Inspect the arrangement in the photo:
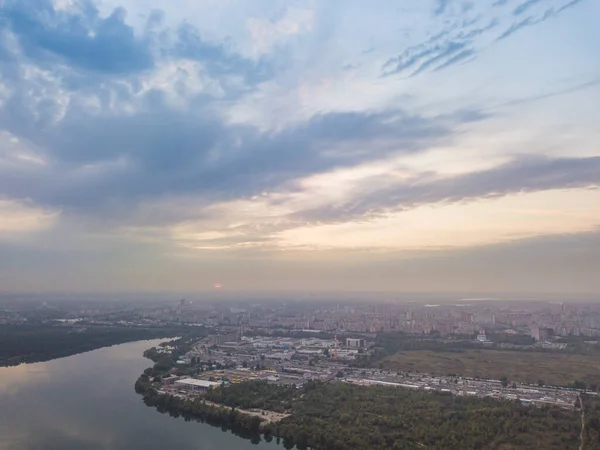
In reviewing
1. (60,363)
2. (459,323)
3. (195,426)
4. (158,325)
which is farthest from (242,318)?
(195,426)

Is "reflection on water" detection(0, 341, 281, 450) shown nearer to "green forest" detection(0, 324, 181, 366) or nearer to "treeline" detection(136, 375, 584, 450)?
"treeline" detection(136, 375, 584, 450)

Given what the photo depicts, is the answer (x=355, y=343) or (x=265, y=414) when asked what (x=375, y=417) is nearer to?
(x=265, y=414)

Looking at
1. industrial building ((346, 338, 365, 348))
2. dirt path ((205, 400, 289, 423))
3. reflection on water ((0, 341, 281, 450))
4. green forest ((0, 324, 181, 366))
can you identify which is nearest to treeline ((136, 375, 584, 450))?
dirt path ((205, 400, 289, 423))

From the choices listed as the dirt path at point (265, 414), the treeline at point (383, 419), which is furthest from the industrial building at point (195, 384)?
the dirt path at point (265, 414)

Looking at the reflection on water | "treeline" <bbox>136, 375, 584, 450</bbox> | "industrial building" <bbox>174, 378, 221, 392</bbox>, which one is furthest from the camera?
"industrial building" <bbox>174, 378, 221, 392</bbox>

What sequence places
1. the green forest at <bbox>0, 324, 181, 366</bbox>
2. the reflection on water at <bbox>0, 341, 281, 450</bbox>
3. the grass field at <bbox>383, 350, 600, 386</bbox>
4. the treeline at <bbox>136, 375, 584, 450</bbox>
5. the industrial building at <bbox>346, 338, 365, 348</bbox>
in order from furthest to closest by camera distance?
1. the industrial building at <bbox>346, 338, 365, 348</bbox>
2. the green forest at <bbox>0, 324, 181, 366</bbox>
3. the grass field at <bbox>383, 350, 600, 386</bbox>
4. the reflection on water at <bbox>0, 341, 281, 450</bbox>
5. the treeline at <bbox>136, 375, 584, 450</bbox>

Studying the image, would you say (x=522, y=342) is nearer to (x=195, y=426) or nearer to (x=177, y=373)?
(x=177, y=373)

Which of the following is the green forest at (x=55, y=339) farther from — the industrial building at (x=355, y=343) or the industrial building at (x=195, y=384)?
the industrial building at (x=355, y=343)
